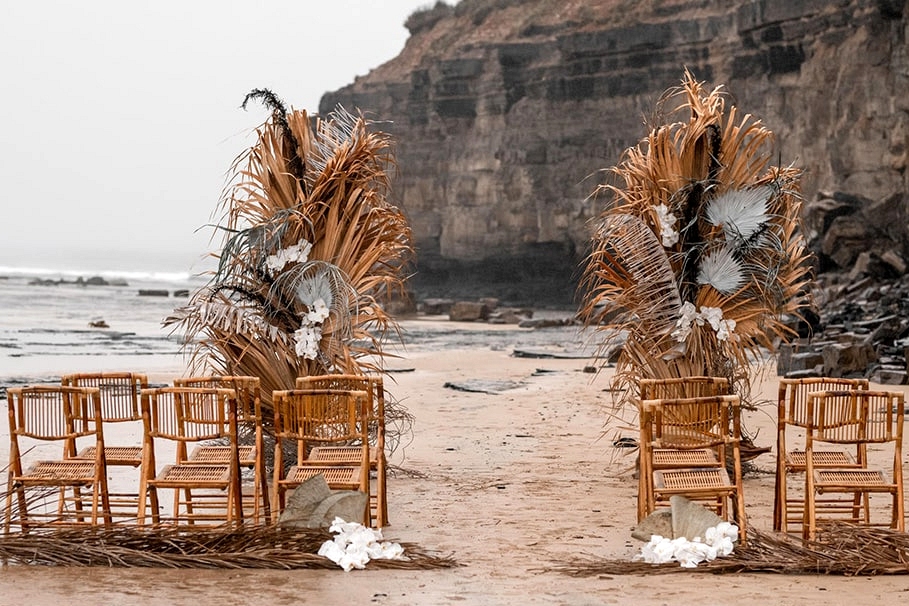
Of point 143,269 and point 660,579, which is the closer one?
point 660,579

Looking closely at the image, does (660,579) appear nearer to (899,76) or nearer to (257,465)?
(257,465)

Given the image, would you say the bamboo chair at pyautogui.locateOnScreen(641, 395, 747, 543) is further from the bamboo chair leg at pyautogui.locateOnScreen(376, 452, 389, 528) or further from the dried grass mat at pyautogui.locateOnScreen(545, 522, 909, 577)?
the bamboo chair leg at pyautogui.locateOnScreen(376, 452, 389, 528)

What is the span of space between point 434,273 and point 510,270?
228 inches

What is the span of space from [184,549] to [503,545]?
1.72 metres

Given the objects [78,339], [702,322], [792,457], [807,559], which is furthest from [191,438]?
[78,339]

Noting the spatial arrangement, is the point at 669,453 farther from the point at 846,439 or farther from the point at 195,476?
the point at 195,476

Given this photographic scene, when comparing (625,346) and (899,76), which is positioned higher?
(899,76)

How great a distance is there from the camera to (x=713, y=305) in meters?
9.12

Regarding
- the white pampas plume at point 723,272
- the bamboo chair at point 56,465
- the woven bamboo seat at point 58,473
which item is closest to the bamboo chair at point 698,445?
the white pampas plume at point 723,272

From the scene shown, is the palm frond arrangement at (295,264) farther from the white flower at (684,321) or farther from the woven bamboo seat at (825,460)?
the woven bamboo seat at (825,460)

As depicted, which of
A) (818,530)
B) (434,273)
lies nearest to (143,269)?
(434,273)

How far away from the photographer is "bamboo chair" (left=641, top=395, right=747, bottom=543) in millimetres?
6105

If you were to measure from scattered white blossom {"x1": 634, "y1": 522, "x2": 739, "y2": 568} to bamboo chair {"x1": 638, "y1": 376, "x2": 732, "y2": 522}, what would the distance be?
20.3 inches

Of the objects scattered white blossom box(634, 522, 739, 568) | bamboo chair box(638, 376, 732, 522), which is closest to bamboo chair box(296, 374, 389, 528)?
bamboo chair box(638, 376, 732, 522)
